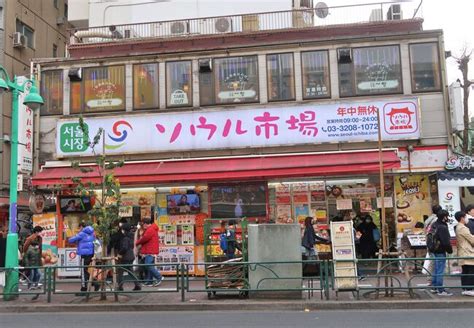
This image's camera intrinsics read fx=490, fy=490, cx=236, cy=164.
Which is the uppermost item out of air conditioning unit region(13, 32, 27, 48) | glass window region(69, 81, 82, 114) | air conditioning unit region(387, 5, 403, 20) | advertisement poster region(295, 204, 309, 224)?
air conditioning unit region(13, 32, 27, 48)

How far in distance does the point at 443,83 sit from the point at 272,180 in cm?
584

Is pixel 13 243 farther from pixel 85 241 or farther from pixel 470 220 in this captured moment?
pixel 470 220

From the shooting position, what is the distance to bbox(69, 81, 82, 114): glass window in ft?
53.1

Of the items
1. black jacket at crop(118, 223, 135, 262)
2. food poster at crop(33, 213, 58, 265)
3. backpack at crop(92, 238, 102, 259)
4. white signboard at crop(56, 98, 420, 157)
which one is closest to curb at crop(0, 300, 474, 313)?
A: black jacket at crop(118, 223, 135, 262)

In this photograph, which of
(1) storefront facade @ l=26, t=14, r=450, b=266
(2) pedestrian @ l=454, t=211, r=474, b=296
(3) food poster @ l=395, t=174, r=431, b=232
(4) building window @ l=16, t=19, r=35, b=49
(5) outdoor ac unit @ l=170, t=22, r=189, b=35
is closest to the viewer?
(2) pedestrian @ l=454, t=211, r=474, b=296

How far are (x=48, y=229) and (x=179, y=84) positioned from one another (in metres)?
6.12

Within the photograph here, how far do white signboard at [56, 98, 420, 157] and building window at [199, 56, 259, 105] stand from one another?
502 mm

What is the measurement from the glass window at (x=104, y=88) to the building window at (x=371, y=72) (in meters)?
7.08

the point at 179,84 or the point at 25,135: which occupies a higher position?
the point at 179,84

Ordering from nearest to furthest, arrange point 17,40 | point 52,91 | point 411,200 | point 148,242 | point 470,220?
point 470,220 → point 148,242 → point 411,200 → point 52,91 → point 17,40

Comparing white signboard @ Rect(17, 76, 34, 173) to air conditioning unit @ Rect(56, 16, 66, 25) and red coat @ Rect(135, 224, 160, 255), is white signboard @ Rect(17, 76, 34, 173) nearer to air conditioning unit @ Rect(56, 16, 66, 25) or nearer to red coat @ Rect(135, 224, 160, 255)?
red coat @ Rect(135, 224, 160, 255)

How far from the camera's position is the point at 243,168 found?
45.6 feet

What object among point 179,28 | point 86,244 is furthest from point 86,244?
point 179,28

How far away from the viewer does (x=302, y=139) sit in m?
14.8
